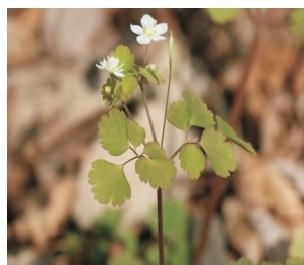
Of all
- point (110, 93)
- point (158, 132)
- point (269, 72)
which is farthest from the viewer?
point (269, 72)

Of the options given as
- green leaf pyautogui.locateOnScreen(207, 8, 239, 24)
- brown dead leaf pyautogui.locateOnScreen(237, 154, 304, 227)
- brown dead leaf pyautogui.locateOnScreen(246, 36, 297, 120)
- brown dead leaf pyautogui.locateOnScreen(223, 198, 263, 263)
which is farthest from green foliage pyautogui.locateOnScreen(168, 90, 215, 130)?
brown dead leaf pyautogui.locateOnScreen(246, 36, 297, 120)

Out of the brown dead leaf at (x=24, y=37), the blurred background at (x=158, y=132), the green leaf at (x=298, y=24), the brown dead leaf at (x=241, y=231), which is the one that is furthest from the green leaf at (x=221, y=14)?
the brown dead leaf at (x=24, y=37)

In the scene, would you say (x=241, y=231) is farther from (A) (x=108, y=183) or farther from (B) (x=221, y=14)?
(A) (x=108, y=183)


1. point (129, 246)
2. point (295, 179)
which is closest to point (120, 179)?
point (129, 246)

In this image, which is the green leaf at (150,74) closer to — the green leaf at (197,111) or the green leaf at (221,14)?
the green leaf at (197,111)

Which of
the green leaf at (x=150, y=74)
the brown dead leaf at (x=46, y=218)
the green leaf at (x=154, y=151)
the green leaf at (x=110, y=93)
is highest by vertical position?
the green leaf at (x=150, y=74)

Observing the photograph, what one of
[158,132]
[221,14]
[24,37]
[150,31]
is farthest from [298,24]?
[24,37]
